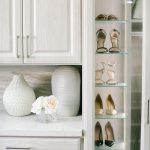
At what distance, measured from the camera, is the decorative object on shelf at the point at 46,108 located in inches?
92.0

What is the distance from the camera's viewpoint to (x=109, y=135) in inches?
88.8

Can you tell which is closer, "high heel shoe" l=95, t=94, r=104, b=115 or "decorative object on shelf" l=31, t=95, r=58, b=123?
"high heel shoe" l=95, t=94, r=104, b=115

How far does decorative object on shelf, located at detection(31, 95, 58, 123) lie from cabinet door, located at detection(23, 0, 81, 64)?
32cm

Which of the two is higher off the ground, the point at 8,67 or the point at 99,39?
the point at 99,39

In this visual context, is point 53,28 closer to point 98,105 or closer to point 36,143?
point 98,105

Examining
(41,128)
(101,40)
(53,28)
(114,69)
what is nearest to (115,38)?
(101,40)

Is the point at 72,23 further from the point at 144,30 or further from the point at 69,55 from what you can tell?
the point at 144,30

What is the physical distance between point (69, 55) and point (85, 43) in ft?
0.88

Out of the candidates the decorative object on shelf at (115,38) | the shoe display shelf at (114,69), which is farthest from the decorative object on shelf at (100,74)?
the decorative object on shelf at (115,38)

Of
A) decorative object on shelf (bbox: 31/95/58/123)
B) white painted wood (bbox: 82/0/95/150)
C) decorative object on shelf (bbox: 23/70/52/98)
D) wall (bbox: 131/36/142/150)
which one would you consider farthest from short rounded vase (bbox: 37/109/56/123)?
wall (bbox: 131/36/142/150)

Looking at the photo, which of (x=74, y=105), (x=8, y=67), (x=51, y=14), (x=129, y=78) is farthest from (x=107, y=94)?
(x=8, y=67)

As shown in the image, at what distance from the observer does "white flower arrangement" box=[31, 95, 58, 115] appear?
7.65 feet

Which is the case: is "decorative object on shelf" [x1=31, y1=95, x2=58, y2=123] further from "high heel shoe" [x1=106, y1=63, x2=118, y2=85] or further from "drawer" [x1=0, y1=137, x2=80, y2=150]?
"high heel shoe" [x1=106, y1=63, x2=118, y2=85]

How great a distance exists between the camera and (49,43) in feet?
7.69
